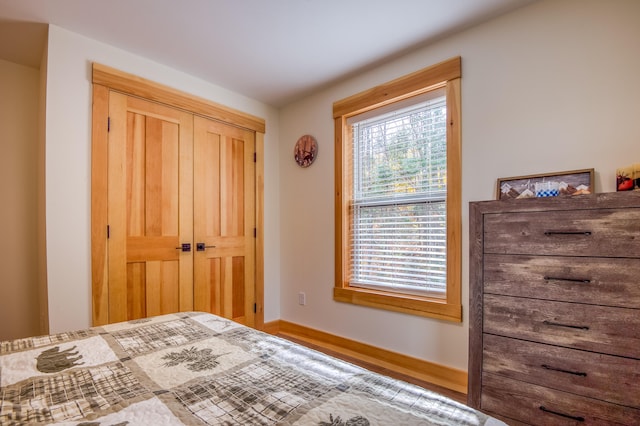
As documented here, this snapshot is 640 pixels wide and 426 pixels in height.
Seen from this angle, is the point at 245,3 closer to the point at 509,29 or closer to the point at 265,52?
the point at 265,52

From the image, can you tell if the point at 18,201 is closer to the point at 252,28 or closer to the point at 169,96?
the point at 169,96

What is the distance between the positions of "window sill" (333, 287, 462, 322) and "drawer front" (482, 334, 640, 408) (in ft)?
1.91

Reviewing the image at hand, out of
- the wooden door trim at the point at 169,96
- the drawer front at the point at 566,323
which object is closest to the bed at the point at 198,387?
the drawer front at the point at 566,323

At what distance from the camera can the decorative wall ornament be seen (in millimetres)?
3139

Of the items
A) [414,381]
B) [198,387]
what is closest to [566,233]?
[414,381]

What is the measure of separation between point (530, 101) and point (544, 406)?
1664mm

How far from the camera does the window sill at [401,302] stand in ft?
7.12

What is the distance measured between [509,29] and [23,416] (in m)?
2.83

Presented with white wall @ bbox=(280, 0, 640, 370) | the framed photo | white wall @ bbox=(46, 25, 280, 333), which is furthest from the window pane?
white wall @ bbox=(46, 25, 280, 333)

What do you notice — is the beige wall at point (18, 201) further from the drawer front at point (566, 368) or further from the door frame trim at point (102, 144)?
the drawer front at point (566, 368)

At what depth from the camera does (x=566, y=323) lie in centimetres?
138

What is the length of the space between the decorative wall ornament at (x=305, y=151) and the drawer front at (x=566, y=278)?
1.98 meters

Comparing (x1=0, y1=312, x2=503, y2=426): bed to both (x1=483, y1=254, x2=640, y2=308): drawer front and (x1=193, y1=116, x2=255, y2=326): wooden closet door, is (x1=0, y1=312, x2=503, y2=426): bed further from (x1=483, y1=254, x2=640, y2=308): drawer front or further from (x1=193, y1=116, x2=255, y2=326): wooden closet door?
(x1=193, y1=116, x2=255, y2=326): wooden closet door

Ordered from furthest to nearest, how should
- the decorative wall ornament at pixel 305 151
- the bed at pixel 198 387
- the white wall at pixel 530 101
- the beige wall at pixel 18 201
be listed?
the decorative wall ornament at pixel 305 151, the beige wall at pixel 18 201, the white wall at pixel 530 101, the bed at pixel 198 387
